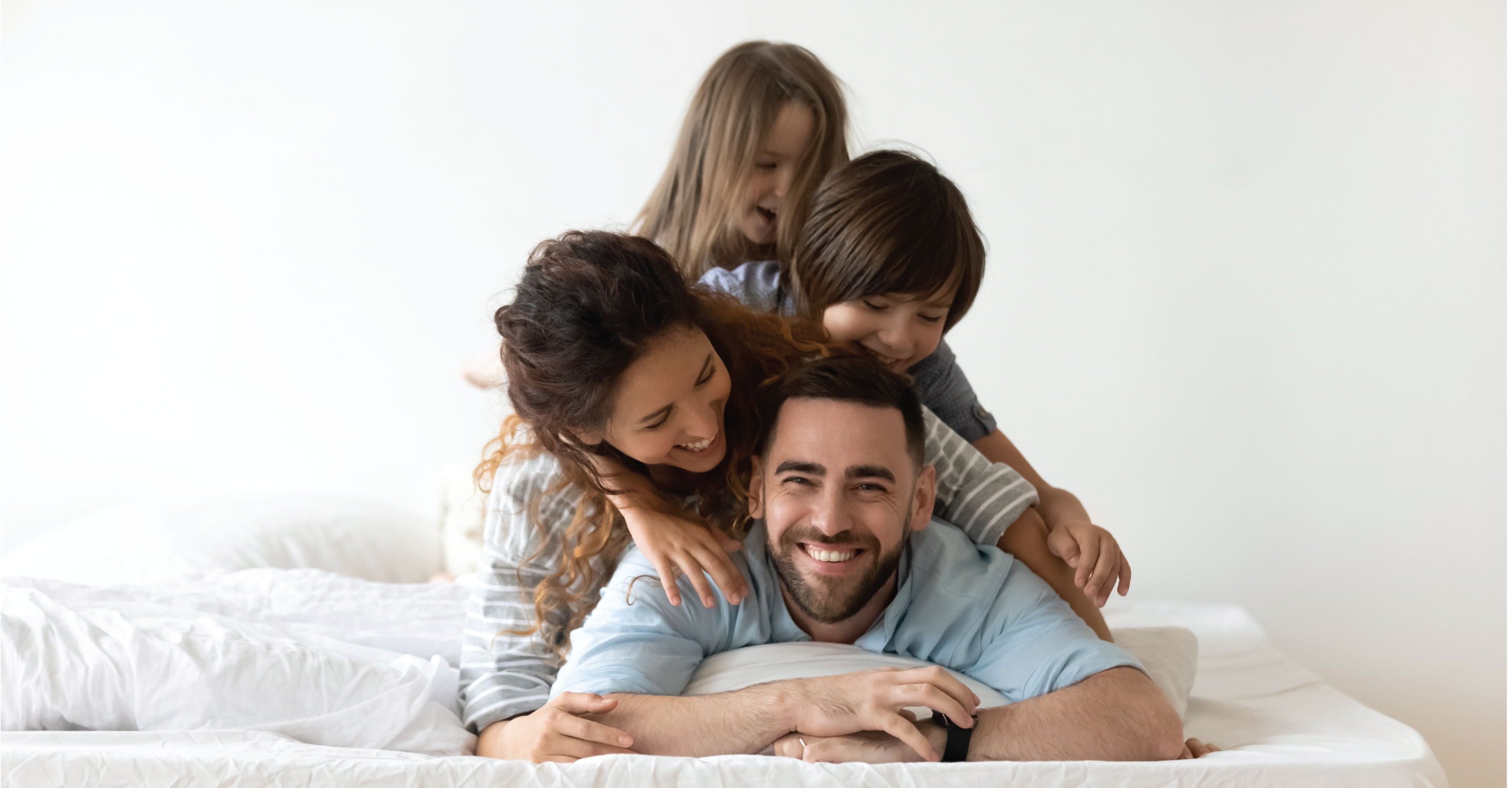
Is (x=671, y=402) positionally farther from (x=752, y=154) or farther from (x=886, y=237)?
(x=752, y=154)

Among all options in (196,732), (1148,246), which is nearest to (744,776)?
(196,732)

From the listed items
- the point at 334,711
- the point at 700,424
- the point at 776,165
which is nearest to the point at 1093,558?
the point at 700,424

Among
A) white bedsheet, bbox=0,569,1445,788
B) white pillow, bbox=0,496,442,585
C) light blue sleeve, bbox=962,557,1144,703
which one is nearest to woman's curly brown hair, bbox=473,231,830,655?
white bedsheet, bbox=0,569,1445,788

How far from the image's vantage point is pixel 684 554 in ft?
4.81

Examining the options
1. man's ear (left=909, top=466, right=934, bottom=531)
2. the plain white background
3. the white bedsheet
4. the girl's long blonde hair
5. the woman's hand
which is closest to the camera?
the white bedsheet

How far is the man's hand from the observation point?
1238 mm

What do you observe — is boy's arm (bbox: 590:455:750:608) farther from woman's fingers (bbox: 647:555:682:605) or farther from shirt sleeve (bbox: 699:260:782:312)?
shirt sleeve (bbox: 699:260:782:312)

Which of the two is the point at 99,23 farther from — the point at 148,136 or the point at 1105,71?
the point at 1105,71

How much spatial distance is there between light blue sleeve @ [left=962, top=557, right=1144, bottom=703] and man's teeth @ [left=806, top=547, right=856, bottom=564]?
0.24m

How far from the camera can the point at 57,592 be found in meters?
1.61

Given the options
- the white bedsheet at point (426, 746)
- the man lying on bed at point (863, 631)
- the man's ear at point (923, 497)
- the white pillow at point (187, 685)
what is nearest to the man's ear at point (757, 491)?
the man lying on bed at point (863, 631)

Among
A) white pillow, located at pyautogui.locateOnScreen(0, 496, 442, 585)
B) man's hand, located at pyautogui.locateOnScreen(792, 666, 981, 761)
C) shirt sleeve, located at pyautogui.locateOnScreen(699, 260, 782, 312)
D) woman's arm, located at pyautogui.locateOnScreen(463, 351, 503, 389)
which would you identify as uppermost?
shirt sleeve, located at pyautogui.locateOnScreen(699, 260, 782, 312)

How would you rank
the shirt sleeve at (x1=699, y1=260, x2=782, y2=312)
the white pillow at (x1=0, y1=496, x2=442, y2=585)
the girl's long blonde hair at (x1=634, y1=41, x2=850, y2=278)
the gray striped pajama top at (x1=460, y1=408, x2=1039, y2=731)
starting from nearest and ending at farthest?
1. the gray striped pajama top at (x1=460, y1=408, x2=1039, y2=731)
2. the shirt sleeve at (x1=699, y1=260, x2=782, y2=312)
3. the girl's long blonde hair at (x1=634, y1=41, x2=850, y2=278)
4. the white pillow at (x1=0, y1=496, x2=442, y2=585)

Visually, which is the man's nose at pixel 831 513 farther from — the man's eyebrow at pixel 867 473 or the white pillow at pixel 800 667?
the white pillow at pixel 800 667
